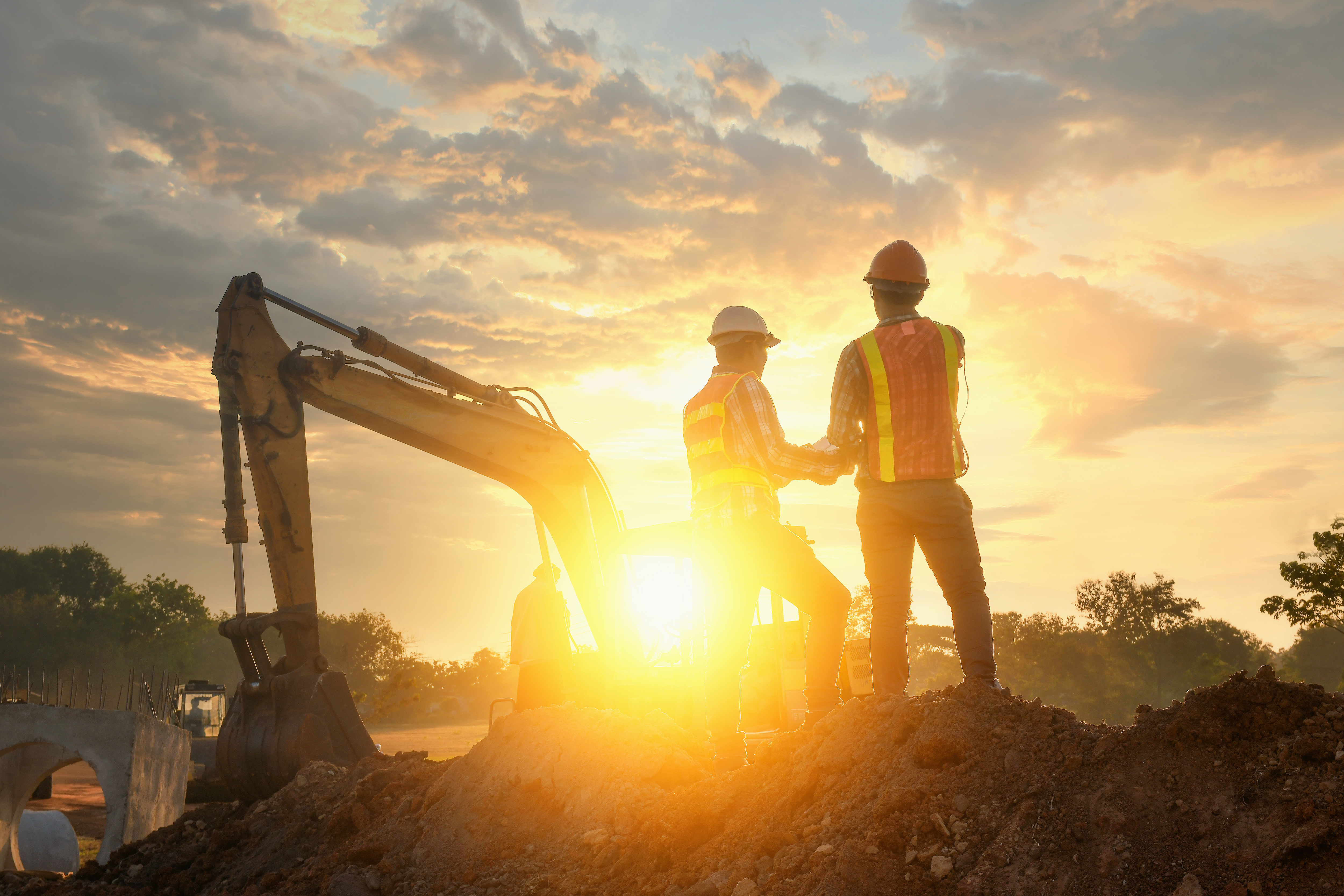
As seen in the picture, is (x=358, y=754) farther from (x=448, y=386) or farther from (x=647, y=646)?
(x=448, y=386)

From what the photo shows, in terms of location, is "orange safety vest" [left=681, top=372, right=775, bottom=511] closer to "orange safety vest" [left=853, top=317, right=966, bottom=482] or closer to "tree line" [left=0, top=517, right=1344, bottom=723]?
"orange safety vest" [left=853, top=317, right=966, bottom=482]

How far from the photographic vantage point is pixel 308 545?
8.74 meters

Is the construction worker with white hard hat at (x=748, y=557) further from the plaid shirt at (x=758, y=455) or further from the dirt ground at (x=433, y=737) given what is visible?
the dirt ground at (x=433, y=737)

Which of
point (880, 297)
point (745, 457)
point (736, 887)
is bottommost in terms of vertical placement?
point (736, 887)

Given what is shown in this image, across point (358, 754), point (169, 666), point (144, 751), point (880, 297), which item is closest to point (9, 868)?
point (144, 751)

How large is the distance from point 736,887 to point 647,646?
590 centimetres

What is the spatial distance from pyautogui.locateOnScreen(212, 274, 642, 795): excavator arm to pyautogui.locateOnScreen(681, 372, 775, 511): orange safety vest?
415 cm

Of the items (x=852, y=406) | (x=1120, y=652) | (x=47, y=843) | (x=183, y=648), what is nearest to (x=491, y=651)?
(x=183, y=648)

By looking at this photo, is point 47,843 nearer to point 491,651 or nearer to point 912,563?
point 912,563

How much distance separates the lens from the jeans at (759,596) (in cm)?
489

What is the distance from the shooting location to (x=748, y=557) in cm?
491

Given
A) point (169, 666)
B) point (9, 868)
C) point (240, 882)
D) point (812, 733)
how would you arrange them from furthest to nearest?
point (169, 666) → point (9, 868) → point (240, 882) → point (812, 733)

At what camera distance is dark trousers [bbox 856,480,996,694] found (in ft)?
14.9

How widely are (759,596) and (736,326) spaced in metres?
1.44
